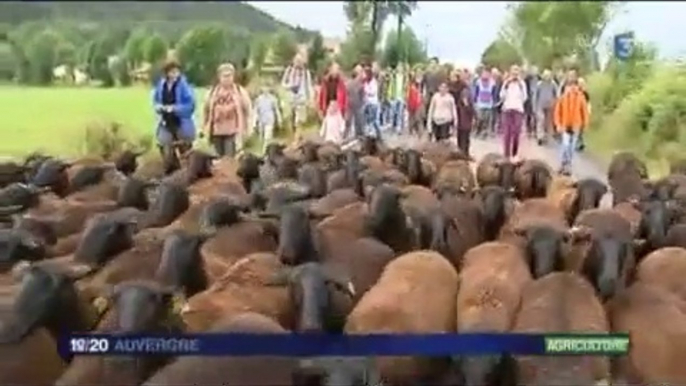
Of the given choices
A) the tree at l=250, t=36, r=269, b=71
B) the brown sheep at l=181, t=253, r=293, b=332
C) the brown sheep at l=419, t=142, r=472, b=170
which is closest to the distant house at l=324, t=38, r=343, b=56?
the tree at l=250, t=36, r=269, b=71

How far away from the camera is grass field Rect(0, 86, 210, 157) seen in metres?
9.05

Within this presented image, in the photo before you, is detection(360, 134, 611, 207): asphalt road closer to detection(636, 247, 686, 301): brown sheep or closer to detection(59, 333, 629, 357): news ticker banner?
detection(636, 247, 686, 301): brown sheep

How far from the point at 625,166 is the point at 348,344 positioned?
727 centimetres

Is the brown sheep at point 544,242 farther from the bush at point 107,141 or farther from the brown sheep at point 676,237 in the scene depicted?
the bush at point 107,141

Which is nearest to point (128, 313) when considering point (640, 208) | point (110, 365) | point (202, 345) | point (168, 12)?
point (110, 365)

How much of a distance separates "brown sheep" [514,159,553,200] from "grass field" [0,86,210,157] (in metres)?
4.30

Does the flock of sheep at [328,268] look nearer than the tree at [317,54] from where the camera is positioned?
Yes

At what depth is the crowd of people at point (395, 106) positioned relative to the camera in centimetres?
1312

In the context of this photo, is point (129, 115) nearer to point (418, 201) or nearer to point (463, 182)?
point (463, 182)

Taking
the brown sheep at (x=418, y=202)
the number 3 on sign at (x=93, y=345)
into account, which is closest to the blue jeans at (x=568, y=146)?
the brown sheep at (x=418, y=202)

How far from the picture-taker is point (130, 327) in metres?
5.24

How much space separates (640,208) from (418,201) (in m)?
1.65

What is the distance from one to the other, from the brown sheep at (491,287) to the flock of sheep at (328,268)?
2cm

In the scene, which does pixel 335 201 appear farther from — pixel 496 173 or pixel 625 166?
pixel 625 166
